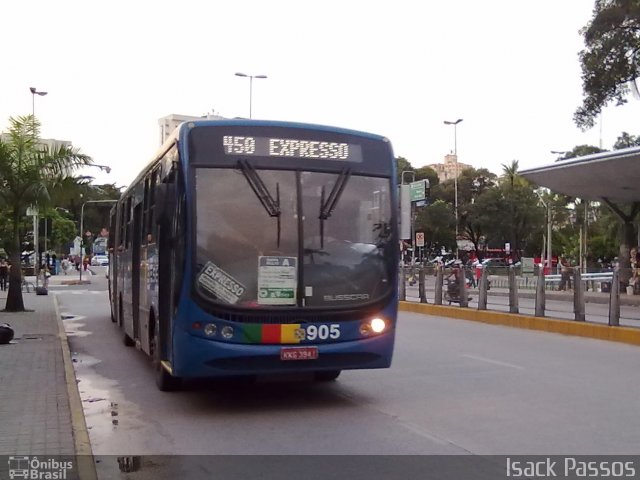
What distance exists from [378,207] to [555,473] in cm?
354

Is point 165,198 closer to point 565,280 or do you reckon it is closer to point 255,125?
point 255,125

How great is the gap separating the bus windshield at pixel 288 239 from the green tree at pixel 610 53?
2245cm

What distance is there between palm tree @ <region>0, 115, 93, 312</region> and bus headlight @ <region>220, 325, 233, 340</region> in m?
14.1

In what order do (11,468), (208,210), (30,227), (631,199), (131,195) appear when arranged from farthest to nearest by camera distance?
(30,227), (631,199), (131,195), (208,210), (11,468)

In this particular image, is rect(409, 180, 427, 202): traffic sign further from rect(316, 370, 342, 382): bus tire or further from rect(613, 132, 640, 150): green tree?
rect(316, 370, 342, 382): bus tire

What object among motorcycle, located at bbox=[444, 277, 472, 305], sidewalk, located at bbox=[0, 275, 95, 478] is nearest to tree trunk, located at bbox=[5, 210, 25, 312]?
sidewalk, located at bbox=[0, 275, 95, 478]

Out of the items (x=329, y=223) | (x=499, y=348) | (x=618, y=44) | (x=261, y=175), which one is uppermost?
(x=618, y=44)

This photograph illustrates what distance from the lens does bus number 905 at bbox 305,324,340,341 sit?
25.2 ft

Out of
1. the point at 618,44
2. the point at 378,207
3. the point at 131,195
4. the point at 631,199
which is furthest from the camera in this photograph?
the point at 631,199

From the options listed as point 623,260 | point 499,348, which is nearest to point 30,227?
point 623,260

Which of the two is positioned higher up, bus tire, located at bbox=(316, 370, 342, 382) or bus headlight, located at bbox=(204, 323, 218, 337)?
bus headlight, located at bbox=(204, 323, 218, 337)

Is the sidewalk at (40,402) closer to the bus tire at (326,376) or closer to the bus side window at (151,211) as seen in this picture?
the bus side window at (151,211)

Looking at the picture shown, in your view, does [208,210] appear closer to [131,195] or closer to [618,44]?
[131,195]

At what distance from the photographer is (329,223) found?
7867mm
